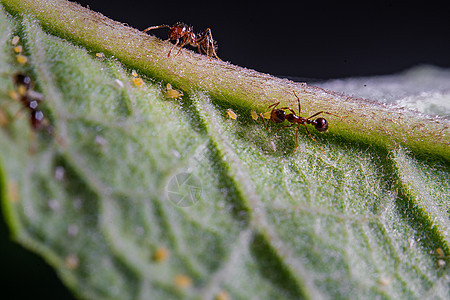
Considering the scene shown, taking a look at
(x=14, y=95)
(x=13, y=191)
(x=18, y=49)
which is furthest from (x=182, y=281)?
(x=18, y=49)

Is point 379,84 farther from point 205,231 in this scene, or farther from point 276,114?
point 205,231

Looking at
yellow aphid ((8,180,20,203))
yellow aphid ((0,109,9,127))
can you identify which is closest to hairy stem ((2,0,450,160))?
yellow aphid ((0,109,9,127))

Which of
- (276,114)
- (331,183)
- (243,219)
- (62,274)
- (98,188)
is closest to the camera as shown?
(62,274)

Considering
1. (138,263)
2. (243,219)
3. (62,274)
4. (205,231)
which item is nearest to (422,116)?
(243,219)

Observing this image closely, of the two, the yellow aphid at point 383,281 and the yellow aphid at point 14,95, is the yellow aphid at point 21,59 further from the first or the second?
the yellow aphid at point 383,281

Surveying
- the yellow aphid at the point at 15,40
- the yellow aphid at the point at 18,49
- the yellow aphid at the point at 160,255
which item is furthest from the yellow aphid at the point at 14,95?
the yellow aphid at the point at 160,255

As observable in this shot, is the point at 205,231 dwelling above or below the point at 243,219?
below

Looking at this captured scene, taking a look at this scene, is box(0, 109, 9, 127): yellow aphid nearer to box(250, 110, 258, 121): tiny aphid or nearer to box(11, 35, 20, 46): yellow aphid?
box(11, 35, 20, 46): yellow aphid
